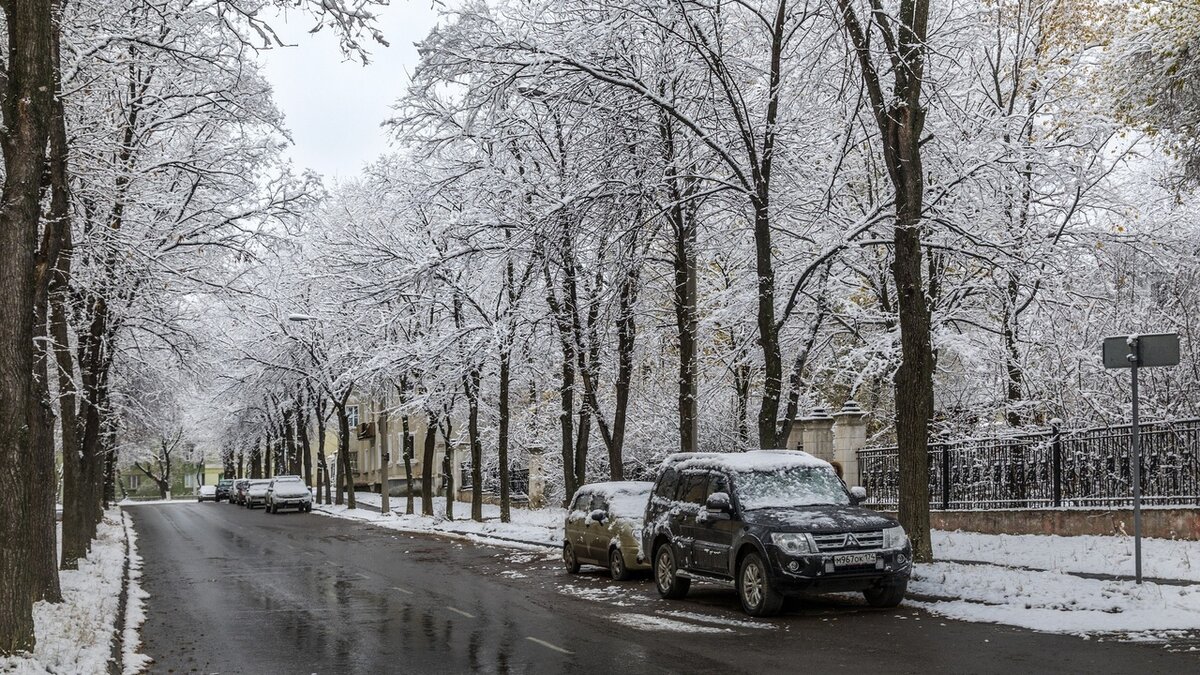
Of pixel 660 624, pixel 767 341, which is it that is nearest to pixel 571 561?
pixel 767 341

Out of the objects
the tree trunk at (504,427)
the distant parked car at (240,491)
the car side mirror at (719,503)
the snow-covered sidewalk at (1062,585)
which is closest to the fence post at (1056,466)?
the snow-covered sidewalk at (1062,585)

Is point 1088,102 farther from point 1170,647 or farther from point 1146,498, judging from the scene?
point 1170,647

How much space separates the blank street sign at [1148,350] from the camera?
13.0 metres

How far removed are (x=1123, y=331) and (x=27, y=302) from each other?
2105cm

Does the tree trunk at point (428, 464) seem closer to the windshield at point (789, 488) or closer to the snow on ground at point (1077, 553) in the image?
the snow on ground at point (1077, 553)

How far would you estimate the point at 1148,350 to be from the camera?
13.2 m

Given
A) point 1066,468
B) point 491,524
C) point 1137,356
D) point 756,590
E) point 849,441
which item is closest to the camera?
point 1137,356

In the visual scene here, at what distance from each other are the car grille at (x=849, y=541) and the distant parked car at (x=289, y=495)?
4647 centimetres

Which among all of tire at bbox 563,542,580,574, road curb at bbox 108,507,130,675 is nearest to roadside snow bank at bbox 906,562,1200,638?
tire at bbox 563,542,580,574

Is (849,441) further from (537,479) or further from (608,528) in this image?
(537,479)

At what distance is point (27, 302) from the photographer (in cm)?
997

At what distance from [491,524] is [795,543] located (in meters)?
23.7

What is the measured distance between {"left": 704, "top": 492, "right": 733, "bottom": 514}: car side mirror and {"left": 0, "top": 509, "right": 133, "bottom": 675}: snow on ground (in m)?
7.18

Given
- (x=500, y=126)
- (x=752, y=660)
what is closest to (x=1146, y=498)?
(x=752, y=660)
